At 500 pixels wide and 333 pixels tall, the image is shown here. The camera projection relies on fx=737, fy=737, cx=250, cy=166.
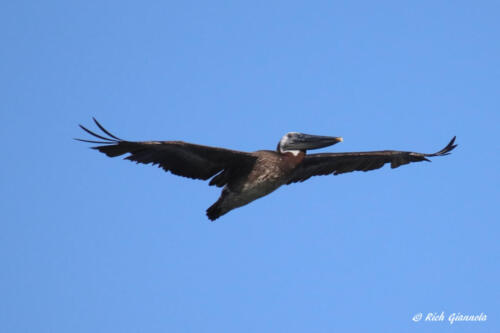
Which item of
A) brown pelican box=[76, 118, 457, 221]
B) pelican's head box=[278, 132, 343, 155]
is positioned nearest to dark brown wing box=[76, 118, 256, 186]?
brown pelican box=[76, 118, 457, 221]

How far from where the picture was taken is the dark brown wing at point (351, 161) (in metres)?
12.8

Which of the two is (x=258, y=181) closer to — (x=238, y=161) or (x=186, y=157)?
(x=238, y=161)

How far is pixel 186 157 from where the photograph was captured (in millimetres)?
11422

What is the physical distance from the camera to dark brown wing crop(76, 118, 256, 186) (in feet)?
34.7

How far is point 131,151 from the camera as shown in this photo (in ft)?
35.2

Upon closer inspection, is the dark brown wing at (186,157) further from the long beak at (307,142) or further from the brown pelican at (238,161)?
A: the long beak at (307,142)

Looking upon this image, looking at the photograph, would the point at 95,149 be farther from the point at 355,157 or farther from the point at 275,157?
the point at 355,157

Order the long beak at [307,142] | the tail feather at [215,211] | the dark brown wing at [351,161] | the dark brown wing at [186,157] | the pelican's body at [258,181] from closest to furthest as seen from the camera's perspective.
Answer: the dark brown wing at [186,157] < the pelican's body at [258,181] < the tail feather at [215,211] < the long beak at [307,142] < the dark brown wing at [351,161]

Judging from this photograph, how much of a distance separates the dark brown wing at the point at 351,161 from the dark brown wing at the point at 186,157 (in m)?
1.35

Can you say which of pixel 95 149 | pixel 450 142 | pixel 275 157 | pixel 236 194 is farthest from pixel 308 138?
pixel 95 149

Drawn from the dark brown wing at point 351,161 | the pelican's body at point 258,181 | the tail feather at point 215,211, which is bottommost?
the tail feather at point 215,211

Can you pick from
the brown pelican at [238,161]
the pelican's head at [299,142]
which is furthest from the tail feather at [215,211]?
the pelican's head at [299,142]

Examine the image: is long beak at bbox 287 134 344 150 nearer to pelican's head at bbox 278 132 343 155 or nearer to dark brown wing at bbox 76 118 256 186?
pelican's head at bbox 278 132 343 155

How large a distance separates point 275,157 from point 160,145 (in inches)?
79.8
